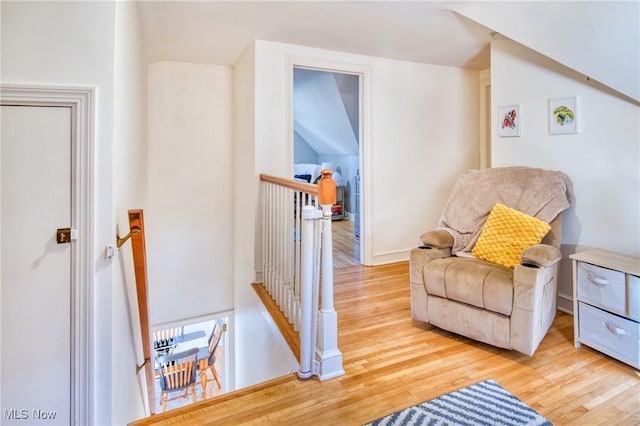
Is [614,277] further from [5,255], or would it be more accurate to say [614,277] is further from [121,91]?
[5,255]

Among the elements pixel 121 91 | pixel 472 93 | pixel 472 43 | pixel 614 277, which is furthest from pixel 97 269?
pixel 472 93

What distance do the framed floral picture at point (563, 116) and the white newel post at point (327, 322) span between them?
204 cm

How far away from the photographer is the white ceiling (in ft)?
8.14

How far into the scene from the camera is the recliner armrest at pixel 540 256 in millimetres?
1841

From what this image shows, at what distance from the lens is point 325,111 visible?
594 centimetres

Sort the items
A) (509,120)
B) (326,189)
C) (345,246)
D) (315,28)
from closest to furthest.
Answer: (326,189), (315,28), (509,120), (345,246)

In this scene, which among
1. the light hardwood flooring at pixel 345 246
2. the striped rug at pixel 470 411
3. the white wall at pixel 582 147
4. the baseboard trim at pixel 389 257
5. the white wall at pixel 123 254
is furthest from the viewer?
the light hardwood flooring at pixel 345 246

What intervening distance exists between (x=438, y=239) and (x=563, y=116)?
1.38 m

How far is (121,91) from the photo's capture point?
1.82 m

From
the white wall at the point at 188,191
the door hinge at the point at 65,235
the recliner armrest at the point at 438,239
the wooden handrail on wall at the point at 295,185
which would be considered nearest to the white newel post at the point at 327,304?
the wooden handrail on wall at the point at 295,185

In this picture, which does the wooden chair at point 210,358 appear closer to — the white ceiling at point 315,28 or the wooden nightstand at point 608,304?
the white ceiling at point 315,28

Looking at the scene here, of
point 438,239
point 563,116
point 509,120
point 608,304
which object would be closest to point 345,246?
point 438,239

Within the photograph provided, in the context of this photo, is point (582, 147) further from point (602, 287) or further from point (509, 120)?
point (602, 287)

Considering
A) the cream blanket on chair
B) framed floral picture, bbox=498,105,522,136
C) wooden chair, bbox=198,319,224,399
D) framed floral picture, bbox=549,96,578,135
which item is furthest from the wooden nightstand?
wooden chair, bbox=198,319,224,399
